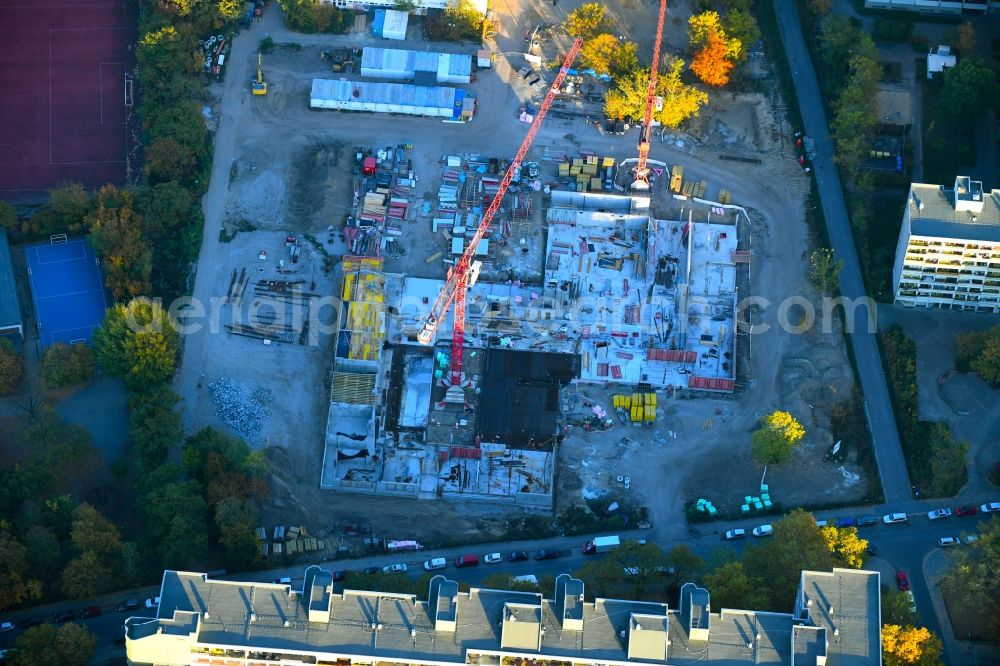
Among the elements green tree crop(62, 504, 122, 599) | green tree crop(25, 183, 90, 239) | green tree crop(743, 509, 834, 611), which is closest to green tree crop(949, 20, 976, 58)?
green tree crop(743, 509, 834, 611)

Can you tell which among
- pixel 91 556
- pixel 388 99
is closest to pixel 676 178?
pixel 388 99

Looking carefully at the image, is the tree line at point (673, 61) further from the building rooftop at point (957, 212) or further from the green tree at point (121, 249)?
the green tree at point (121, 249)

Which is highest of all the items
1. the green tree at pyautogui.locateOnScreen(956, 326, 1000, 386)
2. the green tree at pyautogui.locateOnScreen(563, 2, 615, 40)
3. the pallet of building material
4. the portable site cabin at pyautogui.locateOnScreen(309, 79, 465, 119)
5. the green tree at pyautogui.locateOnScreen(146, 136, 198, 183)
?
the green tree at pyautogui.locateOnScreen(563, 2, 615, 40)

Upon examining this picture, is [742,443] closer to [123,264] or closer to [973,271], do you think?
[973,271]

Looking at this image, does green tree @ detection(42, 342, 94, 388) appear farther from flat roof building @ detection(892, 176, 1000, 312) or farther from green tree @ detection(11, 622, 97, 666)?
flat roof building @ detection(892, 176, 1000, 312)

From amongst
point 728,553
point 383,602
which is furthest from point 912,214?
point 383,602

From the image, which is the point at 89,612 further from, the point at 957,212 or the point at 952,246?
the point at 957,212

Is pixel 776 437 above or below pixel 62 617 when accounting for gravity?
above

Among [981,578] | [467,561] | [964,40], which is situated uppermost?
[964,40]

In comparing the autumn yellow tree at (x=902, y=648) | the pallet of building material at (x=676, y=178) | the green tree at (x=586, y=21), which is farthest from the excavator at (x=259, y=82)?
the autumn yellow tree at (x=902, y=648)
